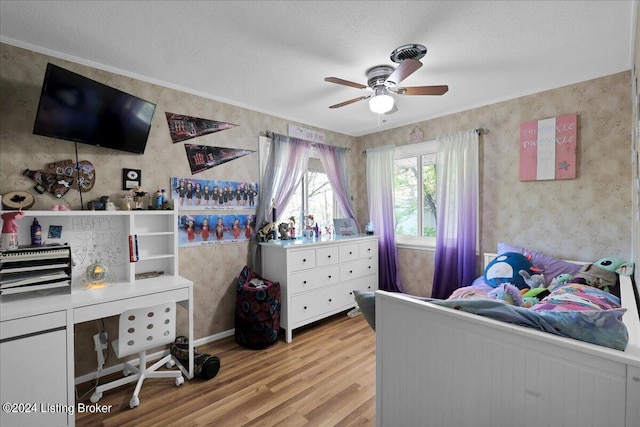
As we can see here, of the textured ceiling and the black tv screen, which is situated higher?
the textured ceiling

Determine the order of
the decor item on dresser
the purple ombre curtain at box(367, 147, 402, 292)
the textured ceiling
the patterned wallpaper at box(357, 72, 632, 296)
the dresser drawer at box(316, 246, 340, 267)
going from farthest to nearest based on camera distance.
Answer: the purple ombre curtain at box(367, 147, 402, 292), the dresser drawer at box(316, 246, 340, 267), the patterned wallpaper at box(357, 72, 632, 296), the decor item on dresser, the textured ceiling

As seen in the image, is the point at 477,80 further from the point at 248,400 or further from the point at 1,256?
the point at 1,256

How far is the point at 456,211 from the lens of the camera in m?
3.36

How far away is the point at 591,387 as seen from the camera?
92 centimetres

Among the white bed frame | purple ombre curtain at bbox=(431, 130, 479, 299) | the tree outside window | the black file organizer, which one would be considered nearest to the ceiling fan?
purple ombre curtain at bbox=(431, 130, 479, 299)

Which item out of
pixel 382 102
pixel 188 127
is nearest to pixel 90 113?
pixel 188 127

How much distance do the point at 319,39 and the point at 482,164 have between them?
2.26m

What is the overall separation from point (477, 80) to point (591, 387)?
2.46m

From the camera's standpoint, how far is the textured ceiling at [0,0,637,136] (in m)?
1.67

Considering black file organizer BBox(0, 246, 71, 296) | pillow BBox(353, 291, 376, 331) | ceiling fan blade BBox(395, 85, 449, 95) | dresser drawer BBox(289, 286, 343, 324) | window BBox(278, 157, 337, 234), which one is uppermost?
ceiling fan blade BBox(395, 85, 449, 95)

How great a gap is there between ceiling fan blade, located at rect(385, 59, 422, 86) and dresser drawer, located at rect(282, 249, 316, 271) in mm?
1740

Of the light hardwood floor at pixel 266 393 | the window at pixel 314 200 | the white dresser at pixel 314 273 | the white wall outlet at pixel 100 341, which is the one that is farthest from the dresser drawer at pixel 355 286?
the white wall outlet at pixel 100 341

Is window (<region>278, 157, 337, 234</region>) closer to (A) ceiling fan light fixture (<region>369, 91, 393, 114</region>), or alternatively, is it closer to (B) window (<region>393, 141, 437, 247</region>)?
(B) window (<region>393, 141, 437, 247</region>)

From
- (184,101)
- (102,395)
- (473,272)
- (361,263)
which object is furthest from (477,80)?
(102,395)
